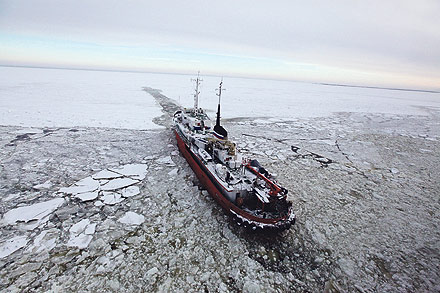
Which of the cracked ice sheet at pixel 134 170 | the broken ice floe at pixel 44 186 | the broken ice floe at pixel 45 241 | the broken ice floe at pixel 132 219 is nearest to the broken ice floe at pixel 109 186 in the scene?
the cracked ice sheet at pixel 134 170

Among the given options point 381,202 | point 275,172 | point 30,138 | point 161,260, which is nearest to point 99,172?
point 161,260

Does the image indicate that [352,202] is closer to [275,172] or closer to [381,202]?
[381,202]

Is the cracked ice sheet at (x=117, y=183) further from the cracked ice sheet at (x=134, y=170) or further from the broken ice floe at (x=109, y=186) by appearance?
the cracked ice sheet at (x=134, y=170)

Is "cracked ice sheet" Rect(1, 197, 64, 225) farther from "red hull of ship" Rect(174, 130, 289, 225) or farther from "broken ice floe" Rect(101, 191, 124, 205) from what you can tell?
"red hull of ship" Rect(174, 130, 289, 225)

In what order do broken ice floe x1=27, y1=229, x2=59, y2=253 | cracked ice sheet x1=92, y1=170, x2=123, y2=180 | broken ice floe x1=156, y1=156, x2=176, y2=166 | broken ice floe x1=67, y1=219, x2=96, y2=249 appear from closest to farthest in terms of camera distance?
broken ice floe x1=27, y1=229, x2=59, y2=253 → broken ice floe x1=67, y1=219, x2=96, y2=249 → cracked ice sheet x1=92, y1=170, x2=123, y2=180 → broken ice floe x1=156, y1=156, x2=176, y2=166

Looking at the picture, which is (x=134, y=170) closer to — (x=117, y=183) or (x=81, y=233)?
(x=117, y=183)

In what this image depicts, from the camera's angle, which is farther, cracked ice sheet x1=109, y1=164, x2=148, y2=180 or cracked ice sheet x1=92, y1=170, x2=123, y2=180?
cracked ice sheet x1=109, y1=164, x2=148, y2=180

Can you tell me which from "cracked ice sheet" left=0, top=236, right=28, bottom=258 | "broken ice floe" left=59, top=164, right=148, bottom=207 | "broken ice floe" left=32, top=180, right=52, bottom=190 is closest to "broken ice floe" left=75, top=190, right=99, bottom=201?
"broken ice floe" left=59, top=164, right=148, bottom=207
